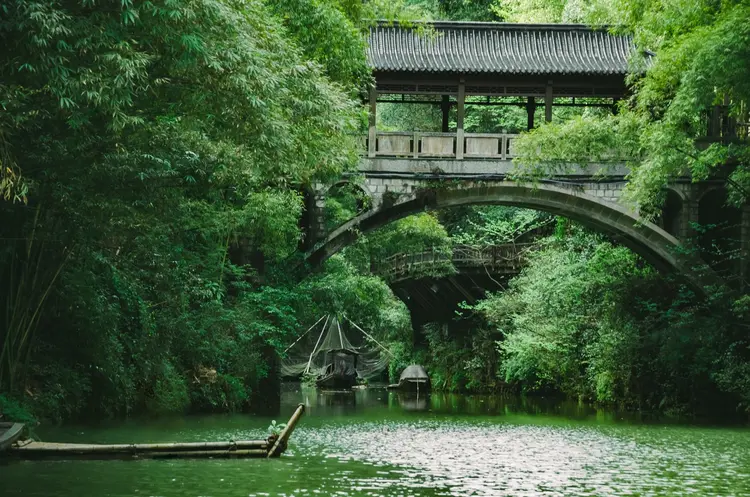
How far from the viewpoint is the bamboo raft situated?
10.9m

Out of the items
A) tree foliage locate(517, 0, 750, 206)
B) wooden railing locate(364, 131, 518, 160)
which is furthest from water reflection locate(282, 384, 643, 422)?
wooden railing locate(364, 131, 518, 160)

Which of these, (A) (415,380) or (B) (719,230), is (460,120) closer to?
(B) (719,230)

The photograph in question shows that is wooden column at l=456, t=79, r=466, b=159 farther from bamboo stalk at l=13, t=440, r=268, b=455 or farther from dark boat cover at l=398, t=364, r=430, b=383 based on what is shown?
dark boat cover at l=398, t=364, r=430, b=383

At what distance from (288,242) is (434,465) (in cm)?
1100

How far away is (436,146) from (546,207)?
2699 mm

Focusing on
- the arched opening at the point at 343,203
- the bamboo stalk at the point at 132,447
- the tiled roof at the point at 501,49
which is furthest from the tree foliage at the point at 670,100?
the bamboo stalk at the point at 132,447

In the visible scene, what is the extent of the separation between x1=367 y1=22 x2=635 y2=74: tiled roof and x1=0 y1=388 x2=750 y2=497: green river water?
6832mm

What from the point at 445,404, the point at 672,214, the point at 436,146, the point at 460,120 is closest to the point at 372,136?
the point at 436,146

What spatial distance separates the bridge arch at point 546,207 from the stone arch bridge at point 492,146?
0.02 meters

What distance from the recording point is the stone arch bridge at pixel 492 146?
22.6 meters

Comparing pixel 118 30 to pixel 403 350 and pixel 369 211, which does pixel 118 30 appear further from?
pixel 403 350

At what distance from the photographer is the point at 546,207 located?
2352 cm

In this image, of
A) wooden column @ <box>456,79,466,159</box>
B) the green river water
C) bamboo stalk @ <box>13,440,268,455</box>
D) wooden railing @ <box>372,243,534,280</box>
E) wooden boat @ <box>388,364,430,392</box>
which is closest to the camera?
the green river water

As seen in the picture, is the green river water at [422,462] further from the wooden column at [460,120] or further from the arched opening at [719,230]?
the wooden column at [460,120]
